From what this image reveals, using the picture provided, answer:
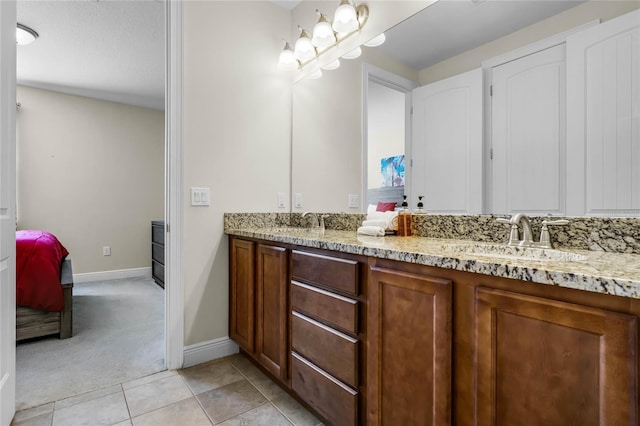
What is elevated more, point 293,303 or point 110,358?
point 293,303

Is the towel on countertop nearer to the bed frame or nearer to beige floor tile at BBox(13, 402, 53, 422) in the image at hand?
beige floor tile at BBox(13, 402, 53, 422)

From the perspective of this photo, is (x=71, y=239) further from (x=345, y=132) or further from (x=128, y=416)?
(x=345, y=132)

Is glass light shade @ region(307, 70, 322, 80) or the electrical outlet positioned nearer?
the electrical outlet

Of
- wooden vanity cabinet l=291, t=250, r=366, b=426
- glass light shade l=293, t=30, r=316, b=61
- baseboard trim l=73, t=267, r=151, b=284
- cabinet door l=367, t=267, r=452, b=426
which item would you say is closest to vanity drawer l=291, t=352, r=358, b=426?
wooden vanity cabinet l=291, t=250, r=366, b=426

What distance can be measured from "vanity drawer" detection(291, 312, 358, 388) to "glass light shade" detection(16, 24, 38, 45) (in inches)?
129

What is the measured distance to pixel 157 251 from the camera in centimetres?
445

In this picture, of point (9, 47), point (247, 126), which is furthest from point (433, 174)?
point (9, 47)

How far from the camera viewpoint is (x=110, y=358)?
84.0 inches

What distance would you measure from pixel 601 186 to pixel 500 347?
2.35ft

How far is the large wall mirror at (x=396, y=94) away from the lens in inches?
49.6

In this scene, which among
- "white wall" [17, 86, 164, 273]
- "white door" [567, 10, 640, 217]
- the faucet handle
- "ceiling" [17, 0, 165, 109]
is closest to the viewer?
"white door" [567, 10, 640, 217]

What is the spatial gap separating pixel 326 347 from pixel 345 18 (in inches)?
71.2

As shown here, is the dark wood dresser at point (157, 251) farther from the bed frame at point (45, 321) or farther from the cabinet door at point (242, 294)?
the cabinet door at point (242, 294)

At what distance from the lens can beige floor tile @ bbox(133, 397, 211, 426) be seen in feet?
4.82
